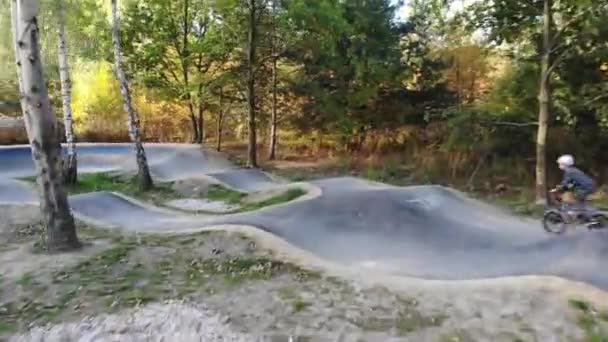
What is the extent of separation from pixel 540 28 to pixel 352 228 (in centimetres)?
626

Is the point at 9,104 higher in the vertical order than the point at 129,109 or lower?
higher

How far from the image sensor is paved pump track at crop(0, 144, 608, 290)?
572cm

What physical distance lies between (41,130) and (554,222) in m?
6.88

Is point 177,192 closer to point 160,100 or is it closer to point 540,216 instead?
point 540,216

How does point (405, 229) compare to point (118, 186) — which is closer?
point (405, 229)

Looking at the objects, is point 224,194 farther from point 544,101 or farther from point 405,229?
point 544,101

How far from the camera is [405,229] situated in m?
7.29

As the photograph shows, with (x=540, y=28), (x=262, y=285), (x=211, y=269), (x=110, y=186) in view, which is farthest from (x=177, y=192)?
(x=540, y=28)

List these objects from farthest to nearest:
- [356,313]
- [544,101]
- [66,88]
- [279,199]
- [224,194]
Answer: [224,194]
[66,88]
[279,199]
[544,101]
[356,313]

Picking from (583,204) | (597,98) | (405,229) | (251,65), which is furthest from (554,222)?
(251,65)

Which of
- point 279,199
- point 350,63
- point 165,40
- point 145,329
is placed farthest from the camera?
point 165,40

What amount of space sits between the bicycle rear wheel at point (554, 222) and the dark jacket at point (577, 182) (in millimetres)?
411

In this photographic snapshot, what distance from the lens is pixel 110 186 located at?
12.8 metres

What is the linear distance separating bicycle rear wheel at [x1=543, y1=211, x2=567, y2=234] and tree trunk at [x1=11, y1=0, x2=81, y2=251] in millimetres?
6364
